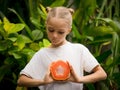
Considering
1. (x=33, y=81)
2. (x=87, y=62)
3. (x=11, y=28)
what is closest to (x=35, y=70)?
(x=33, y=81)

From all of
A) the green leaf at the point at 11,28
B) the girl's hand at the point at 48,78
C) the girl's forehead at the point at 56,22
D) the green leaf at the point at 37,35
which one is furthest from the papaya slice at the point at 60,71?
the green leaf at the point at 37,35

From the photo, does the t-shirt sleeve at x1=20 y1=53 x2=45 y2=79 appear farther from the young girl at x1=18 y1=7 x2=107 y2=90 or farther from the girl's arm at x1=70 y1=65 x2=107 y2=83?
the girl's arm at x1=70 y1=65 x2=107 y2=83

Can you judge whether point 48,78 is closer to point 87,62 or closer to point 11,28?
point 87,62

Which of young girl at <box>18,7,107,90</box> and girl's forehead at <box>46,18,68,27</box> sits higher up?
girl's forehead at <box>46,18,68,27</box>

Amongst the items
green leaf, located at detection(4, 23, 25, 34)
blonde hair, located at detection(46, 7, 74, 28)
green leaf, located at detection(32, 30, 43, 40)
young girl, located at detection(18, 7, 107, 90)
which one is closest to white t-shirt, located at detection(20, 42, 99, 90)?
young girl, located at detection(18, 7, 107, 90)

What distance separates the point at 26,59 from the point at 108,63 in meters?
0.46

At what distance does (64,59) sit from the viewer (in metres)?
1.56

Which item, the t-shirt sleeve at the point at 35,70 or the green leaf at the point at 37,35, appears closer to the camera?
the t-shirt sleeve at the point at 35,70

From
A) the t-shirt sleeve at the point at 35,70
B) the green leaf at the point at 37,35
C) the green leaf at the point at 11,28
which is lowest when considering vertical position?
the green leaf at the point at 37,35

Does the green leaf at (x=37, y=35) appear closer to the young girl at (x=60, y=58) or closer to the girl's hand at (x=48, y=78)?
the young girl at (x=60, y=58)

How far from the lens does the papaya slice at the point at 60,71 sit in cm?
150

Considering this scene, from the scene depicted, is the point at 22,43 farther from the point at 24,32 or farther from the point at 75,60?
the point at 75,60

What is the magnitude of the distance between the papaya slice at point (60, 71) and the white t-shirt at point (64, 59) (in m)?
0.05

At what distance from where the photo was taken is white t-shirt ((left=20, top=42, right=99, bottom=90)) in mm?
1567
